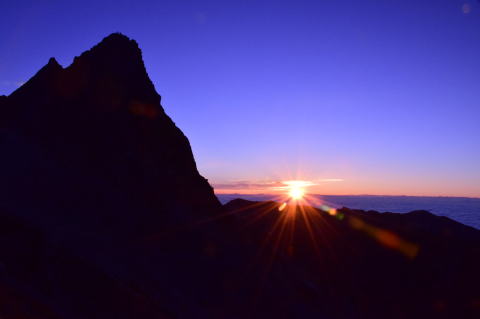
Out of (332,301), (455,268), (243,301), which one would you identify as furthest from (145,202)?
(455,268)

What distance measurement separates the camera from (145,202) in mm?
20500

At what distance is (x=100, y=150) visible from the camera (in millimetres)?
20219

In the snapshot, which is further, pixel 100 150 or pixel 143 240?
pixel 100 150

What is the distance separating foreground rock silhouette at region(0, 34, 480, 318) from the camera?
10320 mm

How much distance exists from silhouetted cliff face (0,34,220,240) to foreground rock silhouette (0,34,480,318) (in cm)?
9

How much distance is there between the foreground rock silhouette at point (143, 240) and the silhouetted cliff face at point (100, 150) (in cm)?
9

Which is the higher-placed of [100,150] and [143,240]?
[100,150]

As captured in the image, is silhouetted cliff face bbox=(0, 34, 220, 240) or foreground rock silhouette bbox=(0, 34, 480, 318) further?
silhouetted cliff face bbox=(0, 34, 220, 240)

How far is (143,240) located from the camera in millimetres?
17641

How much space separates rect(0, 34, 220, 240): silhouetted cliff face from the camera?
15672 mm

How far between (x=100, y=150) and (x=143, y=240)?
666 cm

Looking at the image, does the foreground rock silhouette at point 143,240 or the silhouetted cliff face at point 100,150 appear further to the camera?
the silhouetted cliff face at point 100,150

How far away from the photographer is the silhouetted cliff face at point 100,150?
15.7 meters

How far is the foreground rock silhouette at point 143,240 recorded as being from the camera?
10.3m
